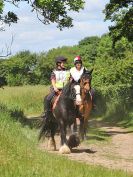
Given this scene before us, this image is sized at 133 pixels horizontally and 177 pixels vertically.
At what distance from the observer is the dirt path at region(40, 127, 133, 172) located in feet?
40.9

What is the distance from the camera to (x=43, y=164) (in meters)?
10.3

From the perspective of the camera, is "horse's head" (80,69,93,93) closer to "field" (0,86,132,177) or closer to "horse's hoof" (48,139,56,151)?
"horse's hoof" (48,139,56,151)

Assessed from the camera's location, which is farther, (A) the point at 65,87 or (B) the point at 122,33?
(B) the point at 122,33

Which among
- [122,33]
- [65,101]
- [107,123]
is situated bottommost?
[107,123]

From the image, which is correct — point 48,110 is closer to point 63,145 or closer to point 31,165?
point 63,145

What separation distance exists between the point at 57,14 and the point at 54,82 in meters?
8.53

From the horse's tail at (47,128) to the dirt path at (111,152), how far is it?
1.26 ft

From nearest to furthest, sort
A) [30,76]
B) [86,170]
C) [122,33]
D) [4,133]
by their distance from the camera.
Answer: [86,170] < [4,133] < [122,33] < [30,76]

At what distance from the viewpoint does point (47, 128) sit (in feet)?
51.8

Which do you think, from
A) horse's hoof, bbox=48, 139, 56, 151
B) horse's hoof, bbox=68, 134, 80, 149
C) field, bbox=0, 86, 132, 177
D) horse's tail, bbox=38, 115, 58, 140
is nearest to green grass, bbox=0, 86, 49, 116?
horse's tail, bbox=38, 115, 58, 140

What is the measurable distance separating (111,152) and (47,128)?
6.65 feet

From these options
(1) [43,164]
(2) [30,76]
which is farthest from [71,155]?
(2) [30,76]

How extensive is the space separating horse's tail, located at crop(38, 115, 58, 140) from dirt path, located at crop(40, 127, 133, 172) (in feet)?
1.26

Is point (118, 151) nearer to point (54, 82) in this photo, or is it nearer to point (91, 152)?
point (91, 152)
